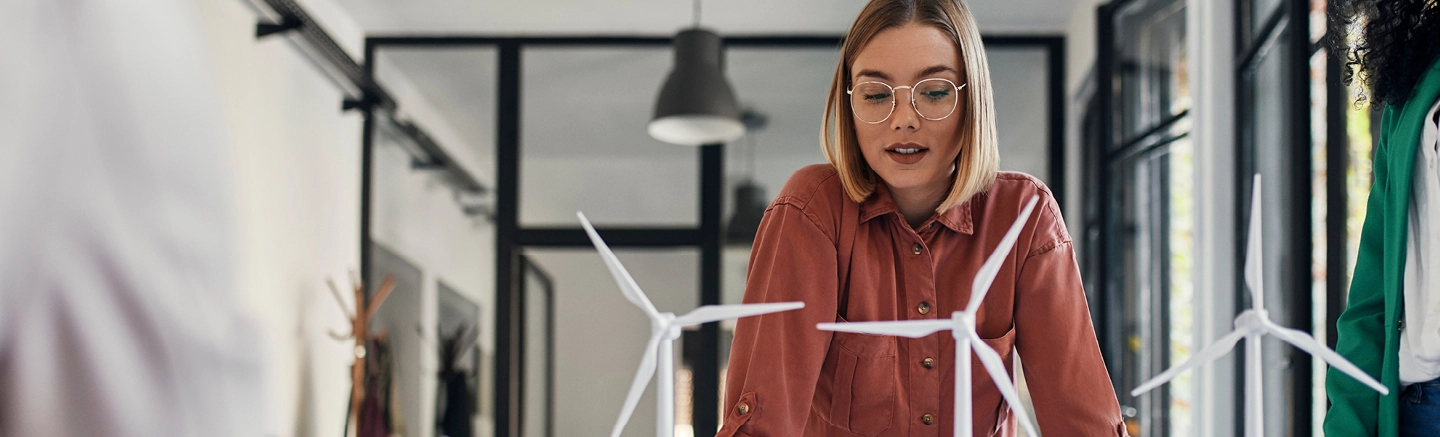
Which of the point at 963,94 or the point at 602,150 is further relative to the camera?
the point at 602,150

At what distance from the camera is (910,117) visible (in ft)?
4.07

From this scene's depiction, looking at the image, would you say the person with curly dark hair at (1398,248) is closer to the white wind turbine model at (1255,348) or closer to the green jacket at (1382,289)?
the green jacket at (1382,289)

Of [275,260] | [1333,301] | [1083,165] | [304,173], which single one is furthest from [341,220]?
[1333,301]

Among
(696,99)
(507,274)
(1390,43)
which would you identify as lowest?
(507,274)

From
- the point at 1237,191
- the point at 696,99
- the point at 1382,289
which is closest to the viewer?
the point at 1382,289

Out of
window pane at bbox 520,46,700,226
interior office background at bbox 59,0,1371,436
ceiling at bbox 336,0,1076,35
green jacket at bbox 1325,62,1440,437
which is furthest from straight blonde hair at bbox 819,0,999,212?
window pane at bbox 520,46,700,226

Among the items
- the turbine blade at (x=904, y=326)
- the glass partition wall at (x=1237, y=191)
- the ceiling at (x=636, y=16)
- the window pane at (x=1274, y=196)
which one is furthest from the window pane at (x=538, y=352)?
the turbine blade at (x=904, y=326)

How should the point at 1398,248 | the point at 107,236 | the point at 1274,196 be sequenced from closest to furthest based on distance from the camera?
the point at 107,236
the point at 1398,248
the point at 1274,196

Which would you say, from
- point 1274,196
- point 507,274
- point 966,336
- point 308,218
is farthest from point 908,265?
point 507,274

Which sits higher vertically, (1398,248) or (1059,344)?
(1398,248)

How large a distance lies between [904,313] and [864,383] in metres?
0.10

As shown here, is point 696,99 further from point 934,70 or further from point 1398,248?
point 1398,248

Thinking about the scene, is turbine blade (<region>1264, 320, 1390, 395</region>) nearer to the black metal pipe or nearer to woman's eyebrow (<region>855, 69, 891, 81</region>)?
woman's eyebrow (<region>855, 69, 891, 81</region>)

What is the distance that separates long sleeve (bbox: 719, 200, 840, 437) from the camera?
3.93 ft
